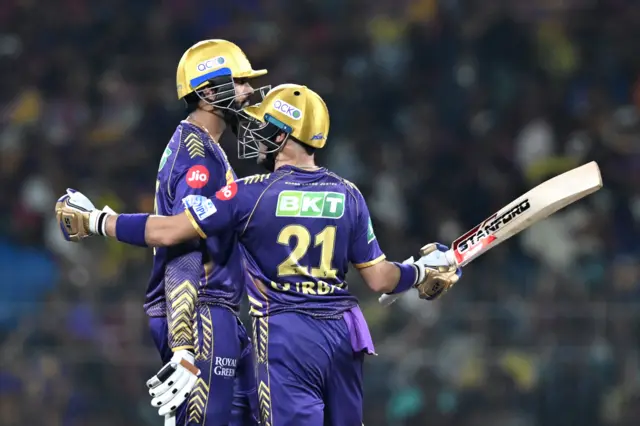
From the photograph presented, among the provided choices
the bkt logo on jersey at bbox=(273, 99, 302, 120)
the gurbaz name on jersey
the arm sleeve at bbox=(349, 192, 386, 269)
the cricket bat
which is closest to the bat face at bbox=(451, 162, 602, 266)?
the cricket bat

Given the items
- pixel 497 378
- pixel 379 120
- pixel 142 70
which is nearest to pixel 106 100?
pixel 142 70

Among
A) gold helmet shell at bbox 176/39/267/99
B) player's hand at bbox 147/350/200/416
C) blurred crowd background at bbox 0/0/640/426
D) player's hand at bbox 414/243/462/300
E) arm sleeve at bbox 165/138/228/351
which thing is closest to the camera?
player's hand at bbox 147/350/200/416

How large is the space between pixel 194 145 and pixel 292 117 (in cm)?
48

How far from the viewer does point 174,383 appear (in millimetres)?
5086

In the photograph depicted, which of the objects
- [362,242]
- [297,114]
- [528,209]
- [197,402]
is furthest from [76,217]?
[528,209]

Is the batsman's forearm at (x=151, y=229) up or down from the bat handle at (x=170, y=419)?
up

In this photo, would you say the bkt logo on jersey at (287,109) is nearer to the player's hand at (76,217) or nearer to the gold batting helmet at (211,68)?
the gold batting helmet at (211,68)

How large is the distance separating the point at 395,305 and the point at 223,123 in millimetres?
3343

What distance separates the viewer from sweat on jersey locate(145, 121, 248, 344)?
5277mm

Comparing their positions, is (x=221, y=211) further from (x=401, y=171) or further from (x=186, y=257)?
(x=401, y=171)

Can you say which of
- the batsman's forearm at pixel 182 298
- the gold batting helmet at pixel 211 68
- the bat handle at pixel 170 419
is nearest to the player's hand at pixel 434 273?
the batsman's forearm at pixel 182 298

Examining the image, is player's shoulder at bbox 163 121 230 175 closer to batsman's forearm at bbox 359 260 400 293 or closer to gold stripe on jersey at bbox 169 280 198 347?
gold stripe on jersey at bbox 169 280 198 347

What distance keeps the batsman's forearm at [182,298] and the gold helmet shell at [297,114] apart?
2.43ft

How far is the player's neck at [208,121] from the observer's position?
562 centimetres
